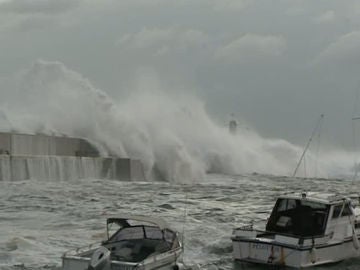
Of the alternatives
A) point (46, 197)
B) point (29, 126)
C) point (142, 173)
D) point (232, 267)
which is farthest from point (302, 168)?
point (232, 267)

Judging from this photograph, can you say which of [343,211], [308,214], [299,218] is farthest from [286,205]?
[343,211]

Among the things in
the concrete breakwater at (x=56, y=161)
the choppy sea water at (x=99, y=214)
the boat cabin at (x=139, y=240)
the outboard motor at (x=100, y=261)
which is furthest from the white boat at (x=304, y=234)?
the concrete breakwater at (x=56, y=161)

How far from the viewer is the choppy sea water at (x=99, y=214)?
15.0 m

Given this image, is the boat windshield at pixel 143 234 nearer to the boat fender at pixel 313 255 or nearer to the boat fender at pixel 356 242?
the boat fender at pixel 313 255

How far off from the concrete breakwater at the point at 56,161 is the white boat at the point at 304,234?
21.1m

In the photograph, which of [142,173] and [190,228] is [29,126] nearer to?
[142,173]

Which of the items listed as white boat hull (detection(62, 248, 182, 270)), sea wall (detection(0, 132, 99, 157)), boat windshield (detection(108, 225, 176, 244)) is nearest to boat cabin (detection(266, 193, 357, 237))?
boat windshield (detection(108, 225, 176, 244))

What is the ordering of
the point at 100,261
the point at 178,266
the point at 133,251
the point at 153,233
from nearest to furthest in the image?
the point at 100,261 < the point at 178,266 < the point at 133,251 < the point at 153,233

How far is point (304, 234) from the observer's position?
1509 cm

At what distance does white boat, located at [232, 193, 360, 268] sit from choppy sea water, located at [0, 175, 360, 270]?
0.36 m

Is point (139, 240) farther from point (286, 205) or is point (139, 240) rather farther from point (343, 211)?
point (343, 211)

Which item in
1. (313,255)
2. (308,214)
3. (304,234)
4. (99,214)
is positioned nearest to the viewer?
(313,255)

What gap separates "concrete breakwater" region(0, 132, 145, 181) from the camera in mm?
34688

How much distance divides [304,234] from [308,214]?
569mm
